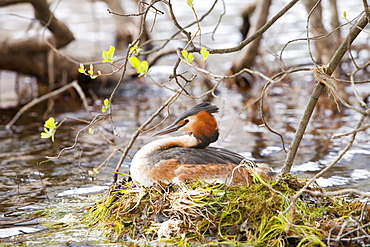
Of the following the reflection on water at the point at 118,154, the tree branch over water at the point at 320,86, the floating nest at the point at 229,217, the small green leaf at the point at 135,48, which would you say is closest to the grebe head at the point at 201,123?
the reflection on water at the point at 118,154

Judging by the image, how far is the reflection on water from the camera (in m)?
6.14

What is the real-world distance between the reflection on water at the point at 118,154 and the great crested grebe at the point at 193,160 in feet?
1.50

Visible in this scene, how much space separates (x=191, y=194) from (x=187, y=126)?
2.96ft

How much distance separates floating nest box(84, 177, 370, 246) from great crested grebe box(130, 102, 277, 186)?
0.42 feet

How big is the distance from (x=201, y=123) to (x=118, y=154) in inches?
113

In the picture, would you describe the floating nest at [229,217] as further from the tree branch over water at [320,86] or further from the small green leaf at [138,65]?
the small green leaf at [138,65]

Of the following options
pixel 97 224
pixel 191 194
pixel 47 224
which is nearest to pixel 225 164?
pixel 191 194

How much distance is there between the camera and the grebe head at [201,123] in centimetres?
557

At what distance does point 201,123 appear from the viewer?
5.58 meters

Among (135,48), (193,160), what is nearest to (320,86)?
(193,160)

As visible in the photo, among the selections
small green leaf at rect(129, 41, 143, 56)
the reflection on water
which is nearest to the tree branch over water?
the reflection on water

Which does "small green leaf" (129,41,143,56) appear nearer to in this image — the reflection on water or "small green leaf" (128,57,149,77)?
"small green leaf" (128,57,149,77)

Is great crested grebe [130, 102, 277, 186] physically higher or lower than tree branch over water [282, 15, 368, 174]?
lower

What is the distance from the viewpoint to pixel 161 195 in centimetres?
507
